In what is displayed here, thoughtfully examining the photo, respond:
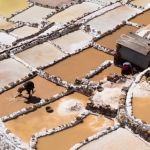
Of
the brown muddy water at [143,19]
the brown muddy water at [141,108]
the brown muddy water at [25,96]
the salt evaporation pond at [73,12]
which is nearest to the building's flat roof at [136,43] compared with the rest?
the brown muddy water at [141,108]

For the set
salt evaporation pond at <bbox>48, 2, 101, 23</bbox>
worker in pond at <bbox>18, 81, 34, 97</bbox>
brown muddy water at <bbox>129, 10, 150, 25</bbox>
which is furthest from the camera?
salt evaporation pond at <bbox>48, 2, 101, 23</bbox>

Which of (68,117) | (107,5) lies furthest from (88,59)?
(107,5)

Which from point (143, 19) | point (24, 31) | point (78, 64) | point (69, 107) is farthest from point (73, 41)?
point (69, 107)

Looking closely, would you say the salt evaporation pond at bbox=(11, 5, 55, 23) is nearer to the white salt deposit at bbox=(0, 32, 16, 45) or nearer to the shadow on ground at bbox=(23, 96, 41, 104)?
the white salt deposit at bbox=(0, 32, 16, 45)

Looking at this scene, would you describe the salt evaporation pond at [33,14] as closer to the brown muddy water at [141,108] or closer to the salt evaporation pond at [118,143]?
the brown muddy water at [141,108]

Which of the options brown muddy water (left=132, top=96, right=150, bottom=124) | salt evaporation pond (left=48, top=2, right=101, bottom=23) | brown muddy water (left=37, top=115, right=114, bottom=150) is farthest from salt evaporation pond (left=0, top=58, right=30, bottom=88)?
salt evaporation pond (left=48, top=2, right=101, bottom=23)

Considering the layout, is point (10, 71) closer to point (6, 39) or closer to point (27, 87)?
point (27, 87)
